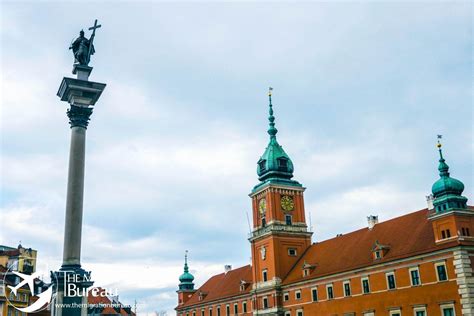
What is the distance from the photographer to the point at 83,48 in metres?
27.5

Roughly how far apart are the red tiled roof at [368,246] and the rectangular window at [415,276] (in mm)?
1338

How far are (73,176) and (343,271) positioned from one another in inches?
1396

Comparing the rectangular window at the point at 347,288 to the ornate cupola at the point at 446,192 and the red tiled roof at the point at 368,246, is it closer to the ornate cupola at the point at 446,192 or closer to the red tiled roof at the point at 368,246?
the red tiled roof at the point at 368,246

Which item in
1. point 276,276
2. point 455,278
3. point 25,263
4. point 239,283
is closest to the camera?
point 455,278

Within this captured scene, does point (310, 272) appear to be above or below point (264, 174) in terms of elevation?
below

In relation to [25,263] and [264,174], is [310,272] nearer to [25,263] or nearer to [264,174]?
[264,174]

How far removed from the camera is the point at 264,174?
72.8m

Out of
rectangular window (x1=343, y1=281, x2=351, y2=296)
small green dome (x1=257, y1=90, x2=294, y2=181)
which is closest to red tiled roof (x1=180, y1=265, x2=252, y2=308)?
small green dome (x1=257, y1=90, x2=294, y2=181)

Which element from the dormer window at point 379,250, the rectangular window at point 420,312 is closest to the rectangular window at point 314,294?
the dormer window at point 379,250

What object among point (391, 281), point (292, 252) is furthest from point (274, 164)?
point (391, 281)

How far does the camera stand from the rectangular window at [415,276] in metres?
45.7

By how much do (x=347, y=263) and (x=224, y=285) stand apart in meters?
32.8

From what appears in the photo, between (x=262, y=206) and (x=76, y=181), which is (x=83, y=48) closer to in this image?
(x=76, y=181)

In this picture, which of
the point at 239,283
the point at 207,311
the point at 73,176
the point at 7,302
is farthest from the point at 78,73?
the point at 207,311
